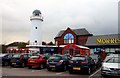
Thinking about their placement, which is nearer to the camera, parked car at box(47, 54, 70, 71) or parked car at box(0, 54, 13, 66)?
parked car at box(47, 54, 70, 71)

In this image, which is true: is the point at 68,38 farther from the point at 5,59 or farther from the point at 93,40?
the point at 5,59

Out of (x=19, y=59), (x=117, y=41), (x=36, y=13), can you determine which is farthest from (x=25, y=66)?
(x=36, y=13)

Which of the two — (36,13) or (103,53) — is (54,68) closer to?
(103,53)

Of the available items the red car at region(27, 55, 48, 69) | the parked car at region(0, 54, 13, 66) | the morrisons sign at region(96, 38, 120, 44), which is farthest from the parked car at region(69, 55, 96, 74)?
the morrisons sign at region(96, 38, 120, 44)

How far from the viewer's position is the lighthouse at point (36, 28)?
5858 cm

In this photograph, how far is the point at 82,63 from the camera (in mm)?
15969

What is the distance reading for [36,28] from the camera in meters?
59.4

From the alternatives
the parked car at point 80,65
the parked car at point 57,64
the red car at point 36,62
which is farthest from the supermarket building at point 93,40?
the parked car at point 80,65

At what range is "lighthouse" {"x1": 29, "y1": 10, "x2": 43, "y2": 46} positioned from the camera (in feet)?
192

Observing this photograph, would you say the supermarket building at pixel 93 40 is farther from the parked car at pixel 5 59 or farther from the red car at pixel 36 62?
the red car at pixel 36 62

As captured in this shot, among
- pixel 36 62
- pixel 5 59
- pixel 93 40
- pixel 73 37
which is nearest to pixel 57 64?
pixel 36 62

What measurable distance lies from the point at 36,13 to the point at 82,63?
46.9 m

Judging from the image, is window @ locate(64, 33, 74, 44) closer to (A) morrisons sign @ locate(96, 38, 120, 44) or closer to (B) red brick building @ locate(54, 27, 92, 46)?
(B) red brick building @ locate(54, 27, 92, 46)

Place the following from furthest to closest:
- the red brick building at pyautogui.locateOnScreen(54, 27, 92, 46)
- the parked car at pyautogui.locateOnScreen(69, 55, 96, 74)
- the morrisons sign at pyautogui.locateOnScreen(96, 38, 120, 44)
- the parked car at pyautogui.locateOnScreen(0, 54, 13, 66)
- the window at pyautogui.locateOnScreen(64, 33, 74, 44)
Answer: the window at pyautogui.locateOnScreen(64, 33, 74, 44) → the red brick building at pyautogui.locateOnScreen(54, 27, 92, 46) → the morrisons sign at pyautogui.locateOnScreen(96, 38, 120, 44) → the parked car at pyautogui.locateOnScreen(0, 54, 13, 66) → the parked car at pyautogui.locateOnScreen(69, 55, 96, 74)
